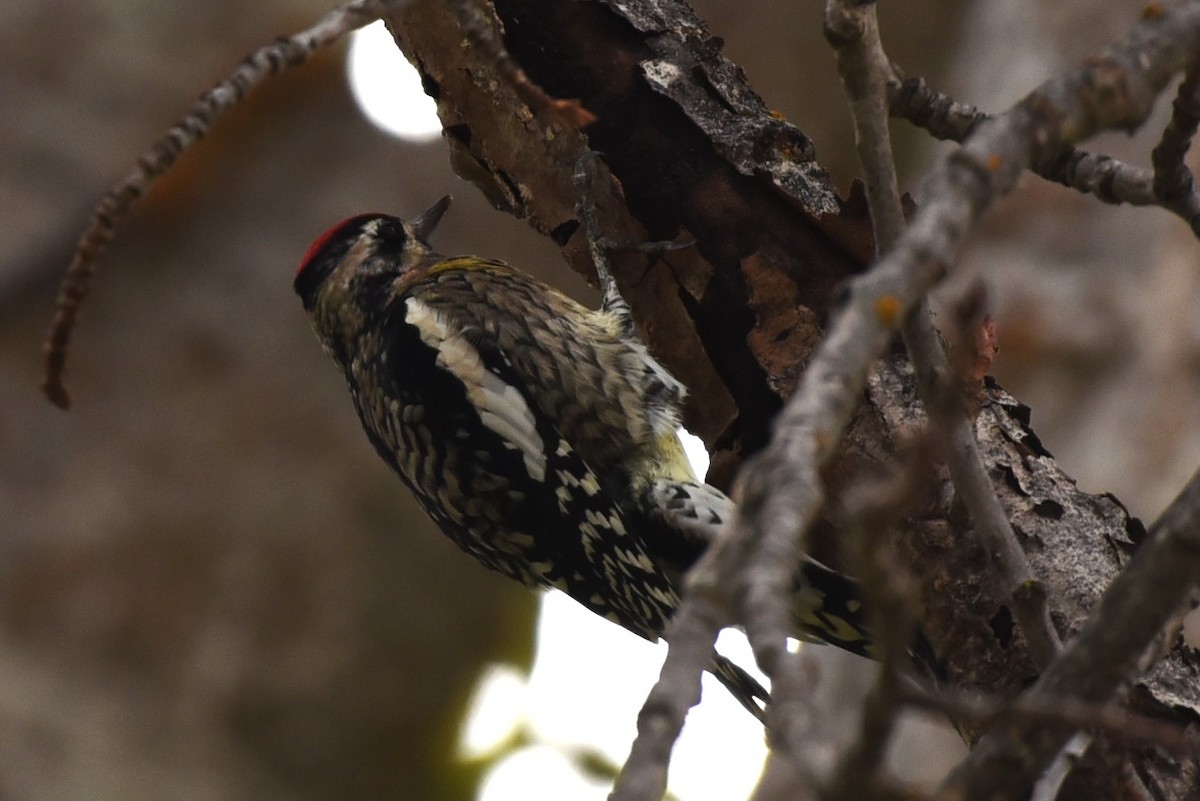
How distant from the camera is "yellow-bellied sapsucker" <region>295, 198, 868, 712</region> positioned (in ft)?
9.47

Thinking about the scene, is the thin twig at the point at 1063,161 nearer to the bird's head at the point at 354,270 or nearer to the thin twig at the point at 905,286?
the thin twig at the point at 905,286

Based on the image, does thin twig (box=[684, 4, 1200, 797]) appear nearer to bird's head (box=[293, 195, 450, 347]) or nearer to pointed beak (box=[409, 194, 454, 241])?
bird's head (box=[293, 195, 450, 347])

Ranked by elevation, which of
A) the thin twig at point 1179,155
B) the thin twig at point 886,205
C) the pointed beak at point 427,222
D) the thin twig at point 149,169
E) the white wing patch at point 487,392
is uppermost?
the pointed beak at point 427,222

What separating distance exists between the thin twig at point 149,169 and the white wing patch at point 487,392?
1723 millimetres

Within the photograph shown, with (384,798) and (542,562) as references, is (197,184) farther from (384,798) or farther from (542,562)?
(542,562)

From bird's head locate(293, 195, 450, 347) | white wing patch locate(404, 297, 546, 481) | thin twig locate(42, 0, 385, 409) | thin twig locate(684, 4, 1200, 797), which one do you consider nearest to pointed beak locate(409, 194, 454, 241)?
bird's head locate(293, 195, 450, 347)

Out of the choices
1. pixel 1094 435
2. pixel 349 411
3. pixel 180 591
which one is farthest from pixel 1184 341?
pixel 180 591

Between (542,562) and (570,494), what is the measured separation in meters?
0.23

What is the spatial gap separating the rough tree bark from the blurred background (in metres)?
2.34

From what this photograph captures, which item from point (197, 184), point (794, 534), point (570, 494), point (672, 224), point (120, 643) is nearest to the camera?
point (794, 534)

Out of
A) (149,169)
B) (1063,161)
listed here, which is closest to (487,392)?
(1063,161)

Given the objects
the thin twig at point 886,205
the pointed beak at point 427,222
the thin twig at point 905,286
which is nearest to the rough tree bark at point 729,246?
the thin twig at point 886,205

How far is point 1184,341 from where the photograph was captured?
4480mm

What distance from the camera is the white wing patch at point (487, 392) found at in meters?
2.96
